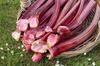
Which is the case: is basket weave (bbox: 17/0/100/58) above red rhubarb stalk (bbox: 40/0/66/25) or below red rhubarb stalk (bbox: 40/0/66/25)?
below

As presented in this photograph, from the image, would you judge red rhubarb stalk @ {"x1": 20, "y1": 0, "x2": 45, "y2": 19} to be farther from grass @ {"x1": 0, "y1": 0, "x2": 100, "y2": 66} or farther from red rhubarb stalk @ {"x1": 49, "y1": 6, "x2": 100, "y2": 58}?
red rhubarb stalk @ {"x1": 49, "y1": 6, "x2": 100, "y2": 58}

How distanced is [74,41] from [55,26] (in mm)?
266

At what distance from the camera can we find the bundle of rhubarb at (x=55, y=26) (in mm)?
4145

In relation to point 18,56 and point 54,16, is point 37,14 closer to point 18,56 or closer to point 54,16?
point 54,16

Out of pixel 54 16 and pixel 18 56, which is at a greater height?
pixel 54 16

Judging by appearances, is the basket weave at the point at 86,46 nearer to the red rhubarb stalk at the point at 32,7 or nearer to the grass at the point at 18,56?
the grass at the point at 18,56

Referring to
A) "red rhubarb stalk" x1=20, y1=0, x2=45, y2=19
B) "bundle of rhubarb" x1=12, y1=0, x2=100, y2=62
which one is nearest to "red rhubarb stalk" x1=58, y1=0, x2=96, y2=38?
"bundle of rhubarb" x1=12, y1=0, x2=100, y2=62

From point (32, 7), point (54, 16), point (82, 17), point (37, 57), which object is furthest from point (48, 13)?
point (37, 57)

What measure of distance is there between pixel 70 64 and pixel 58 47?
238 millimetres

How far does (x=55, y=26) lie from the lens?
423 cm

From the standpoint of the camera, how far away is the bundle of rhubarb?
13.6ft

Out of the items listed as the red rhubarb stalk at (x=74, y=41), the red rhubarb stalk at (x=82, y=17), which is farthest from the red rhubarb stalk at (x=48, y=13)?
the red rhubarb stalk at (x=74, y=41)

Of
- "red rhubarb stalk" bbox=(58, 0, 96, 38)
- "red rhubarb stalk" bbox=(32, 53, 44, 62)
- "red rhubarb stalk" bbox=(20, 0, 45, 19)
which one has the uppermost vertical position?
"red rhubarb stalk" bbox=(20, 0, 45, 19)

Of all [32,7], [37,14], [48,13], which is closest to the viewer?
[37,14]
